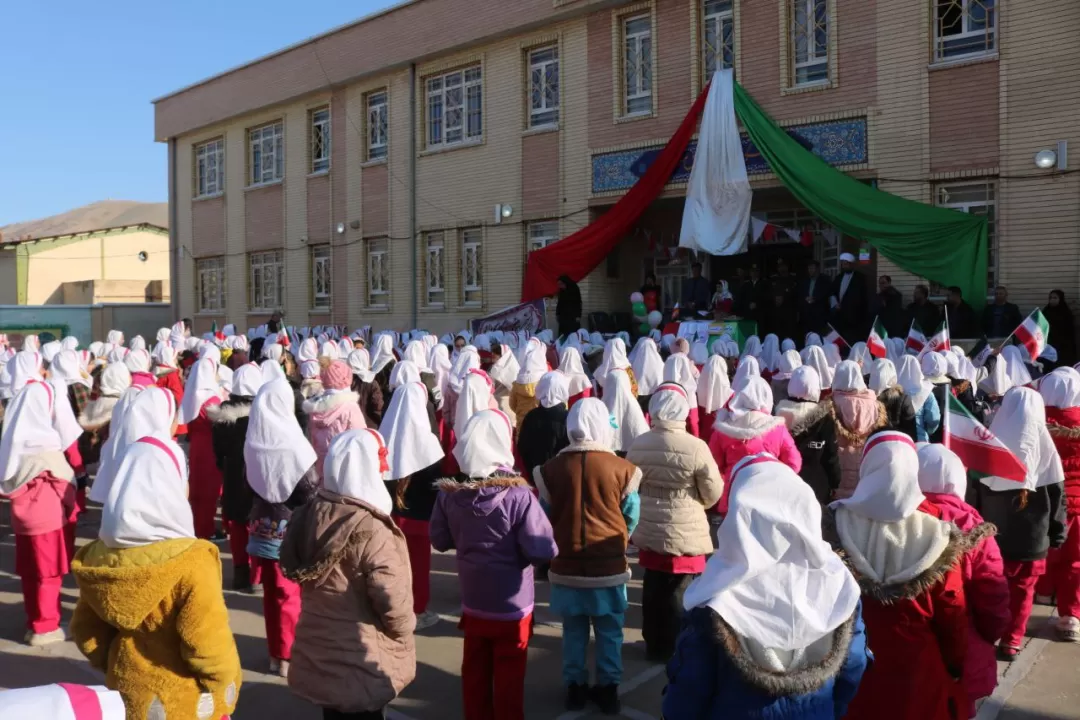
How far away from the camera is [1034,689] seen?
5.14 metres

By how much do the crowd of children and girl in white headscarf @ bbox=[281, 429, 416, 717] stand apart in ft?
0.04

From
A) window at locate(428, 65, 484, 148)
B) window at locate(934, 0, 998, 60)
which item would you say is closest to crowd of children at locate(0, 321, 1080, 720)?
window at locate(934, 0, 998, 60)

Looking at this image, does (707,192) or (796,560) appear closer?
(796,560)

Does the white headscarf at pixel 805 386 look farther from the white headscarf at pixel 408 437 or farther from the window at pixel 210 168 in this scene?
the window at pixel 210 168

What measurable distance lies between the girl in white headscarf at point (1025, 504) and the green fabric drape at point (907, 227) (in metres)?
7.61

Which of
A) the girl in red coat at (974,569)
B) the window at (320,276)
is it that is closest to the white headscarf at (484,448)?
the girl in red coat at (974,569)

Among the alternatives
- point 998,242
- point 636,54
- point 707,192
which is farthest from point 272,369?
point 636,54

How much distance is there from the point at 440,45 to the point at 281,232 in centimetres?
734

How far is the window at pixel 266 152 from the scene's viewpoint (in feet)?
81.4

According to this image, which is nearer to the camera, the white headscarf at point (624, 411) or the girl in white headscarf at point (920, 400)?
the girl in white headscarf at point (920, 400)

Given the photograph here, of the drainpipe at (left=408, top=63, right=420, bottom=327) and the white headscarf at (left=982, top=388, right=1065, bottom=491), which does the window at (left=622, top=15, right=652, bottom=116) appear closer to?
the drainpipe at (left=408, top=63, right=420, bottom=327)

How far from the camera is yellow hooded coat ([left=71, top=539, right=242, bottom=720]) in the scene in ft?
10.5

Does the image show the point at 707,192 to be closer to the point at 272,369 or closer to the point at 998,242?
the point at 998,242

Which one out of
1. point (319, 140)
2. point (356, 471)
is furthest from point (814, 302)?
point (319, 140)
